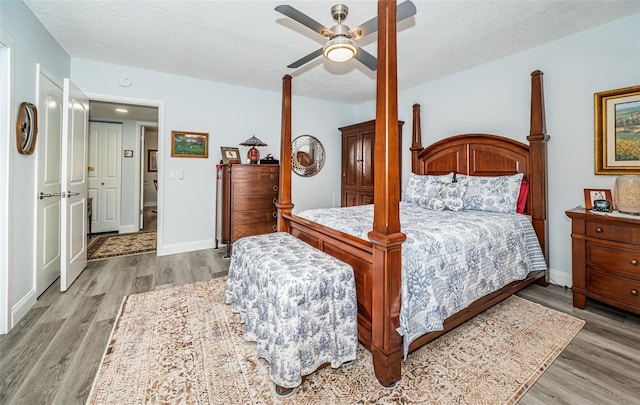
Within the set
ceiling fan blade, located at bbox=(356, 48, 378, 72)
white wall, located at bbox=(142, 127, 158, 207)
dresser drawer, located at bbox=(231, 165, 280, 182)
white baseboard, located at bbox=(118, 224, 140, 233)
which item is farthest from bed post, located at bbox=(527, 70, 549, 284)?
white wall, located at bbox=(142, 127, 158, 207)

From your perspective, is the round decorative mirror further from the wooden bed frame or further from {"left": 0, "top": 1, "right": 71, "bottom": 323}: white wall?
{"left": 0, "top": 1, "right": 71, "bottom": 323}: white wall

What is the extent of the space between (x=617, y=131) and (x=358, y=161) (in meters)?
3.10

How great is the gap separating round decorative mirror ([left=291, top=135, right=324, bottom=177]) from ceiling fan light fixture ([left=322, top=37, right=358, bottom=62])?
9.52 ft

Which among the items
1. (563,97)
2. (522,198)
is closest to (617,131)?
(563,97)

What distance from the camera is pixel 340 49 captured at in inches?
77.2

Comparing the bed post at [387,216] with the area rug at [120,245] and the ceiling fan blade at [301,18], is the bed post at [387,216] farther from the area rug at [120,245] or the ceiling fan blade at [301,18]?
the area rug at [120,245]

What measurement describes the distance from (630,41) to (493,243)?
2.15 metres

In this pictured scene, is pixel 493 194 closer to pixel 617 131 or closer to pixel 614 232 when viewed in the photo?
pixel 614 232

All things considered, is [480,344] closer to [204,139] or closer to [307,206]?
[307,206]

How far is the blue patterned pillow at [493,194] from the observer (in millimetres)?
2764

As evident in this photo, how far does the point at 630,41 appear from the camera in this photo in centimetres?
239

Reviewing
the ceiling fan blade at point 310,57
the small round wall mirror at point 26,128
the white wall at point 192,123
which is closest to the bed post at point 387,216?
the ceiling fan blade at point 310,57

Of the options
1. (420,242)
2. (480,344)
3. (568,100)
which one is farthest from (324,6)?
(480,344)

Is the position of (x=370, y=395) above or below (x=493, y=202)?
below
